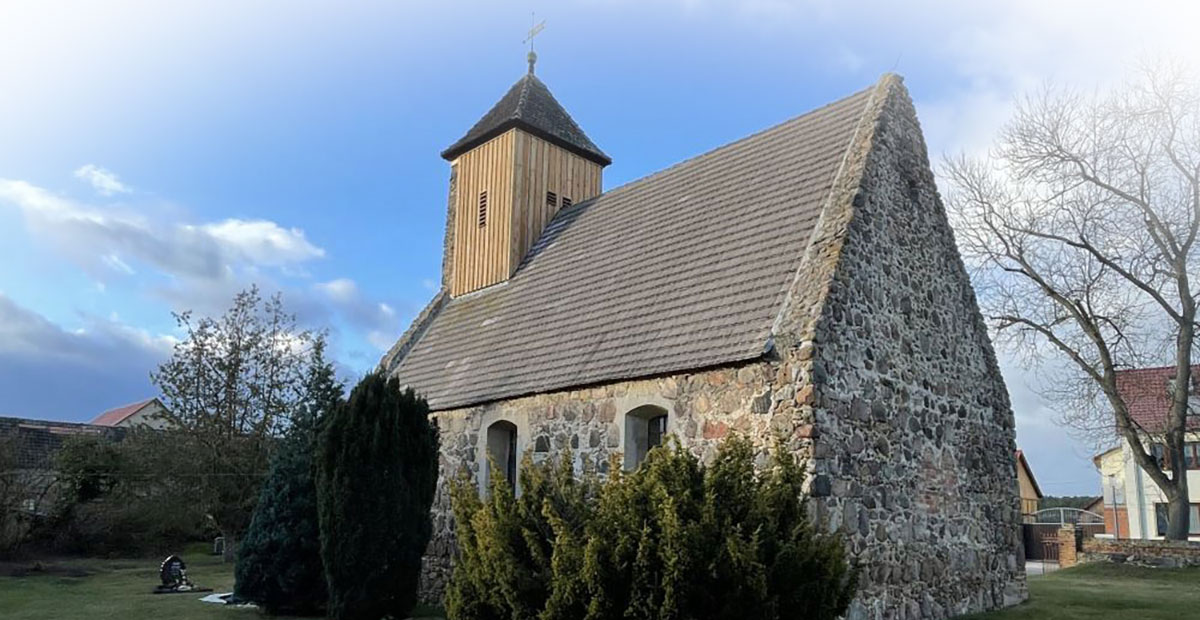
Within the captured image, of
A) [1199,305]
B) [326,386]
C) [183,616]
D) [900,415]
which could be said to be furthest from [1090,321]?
[183,616]

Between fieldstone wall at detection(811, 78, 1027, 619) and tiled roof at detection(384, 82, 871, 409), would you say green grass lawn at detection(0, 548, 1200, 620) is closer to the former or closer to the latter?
fieldstone wall at detection(811, 78, 1027, 619)

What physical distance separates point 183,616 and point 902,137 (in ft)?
38.5

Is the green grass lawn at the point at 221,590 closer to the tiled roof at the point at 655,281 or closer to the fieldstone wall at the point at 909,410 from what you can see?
the fieldstone wall at the point at 909,410

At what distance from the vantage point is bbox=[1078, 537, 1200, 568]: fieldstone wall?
19172 millimetres

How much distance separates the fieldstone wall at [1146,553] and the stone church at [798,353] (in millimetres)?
9409

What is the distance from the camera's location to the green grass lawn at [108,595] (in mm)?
12409

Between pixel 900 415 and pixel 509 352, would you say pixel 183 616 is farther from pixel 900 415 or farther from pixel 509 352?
pixel 900 415

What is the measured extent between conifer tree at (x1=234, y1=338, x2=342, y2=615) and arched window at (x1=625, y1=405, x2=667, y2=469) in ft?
13.1

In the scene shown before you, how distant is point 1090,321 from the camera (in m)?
23.1

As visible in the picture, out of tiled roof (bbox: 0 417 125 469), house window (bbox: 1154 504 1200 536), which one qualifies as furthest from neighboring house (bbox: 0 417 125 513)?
house window (bbox: 1154 504 1200 536)

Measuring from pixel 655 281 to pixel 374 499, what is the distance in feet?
15.8

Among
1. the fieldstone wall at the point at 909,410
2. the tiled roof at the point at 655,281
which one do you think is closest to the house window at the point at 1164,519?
the fieldstone wall at the point at 909,410

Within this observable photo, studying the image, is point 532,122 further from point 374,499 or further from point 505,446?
point 374,499

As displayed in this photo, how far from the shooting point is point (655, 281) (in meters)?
12.7
